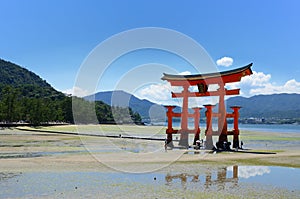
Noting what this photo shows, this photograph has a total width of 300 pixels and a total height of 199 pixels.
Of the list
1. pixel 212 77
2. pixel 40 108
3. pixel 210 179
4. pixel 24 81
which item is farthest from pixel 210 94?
pixel 24 81

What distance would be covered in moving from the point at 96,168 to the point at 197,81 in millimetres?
14488

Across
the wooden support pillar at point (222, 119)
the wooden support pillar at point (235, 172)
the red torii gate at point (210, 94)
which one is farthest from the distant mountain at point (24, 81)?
the wooden support pillar at point (235, 172)

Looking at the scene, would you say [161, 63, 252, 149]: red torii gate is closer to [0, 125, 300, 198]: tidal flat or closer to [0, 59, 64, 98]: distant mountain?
[0, 125, 300, 198]: tidal flat

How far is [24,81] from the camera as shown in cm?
14962

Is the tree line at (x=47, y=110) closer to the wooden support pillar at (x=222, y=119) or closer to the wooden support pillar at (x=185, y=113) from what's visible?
the wooden support pillar at (x=185, y=113)

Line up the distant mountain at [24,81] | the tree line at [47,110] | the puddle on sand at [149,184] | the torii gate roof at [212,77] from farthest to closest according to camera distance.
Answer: the distant mountain at [24,81]
the tree line at [47,110]
the torii gate roof at [212,77]
the puddle on sand at [149,184]

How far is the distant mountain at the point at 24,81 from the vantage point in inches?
4680

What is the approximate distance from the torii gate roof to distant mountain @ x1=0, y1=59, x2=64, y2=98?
9711cm

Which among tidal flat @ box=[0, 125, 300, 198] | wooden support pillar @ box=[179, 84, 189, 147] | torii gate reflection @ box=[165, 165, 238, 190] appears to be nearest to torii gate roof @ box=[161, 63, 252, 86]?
wooden support pillar @ box=[179, 84, 189, 147]

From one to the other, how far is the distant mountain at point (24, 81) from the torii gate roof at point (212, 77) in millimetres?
97109

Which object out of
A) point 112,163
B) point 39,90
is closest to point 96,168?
point 112,163

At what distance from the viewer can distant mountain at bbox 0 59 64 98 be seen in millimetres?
118875

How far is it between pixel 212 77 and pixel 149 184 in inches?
624

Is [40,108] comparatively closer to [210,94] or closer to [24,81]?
[210,94]
